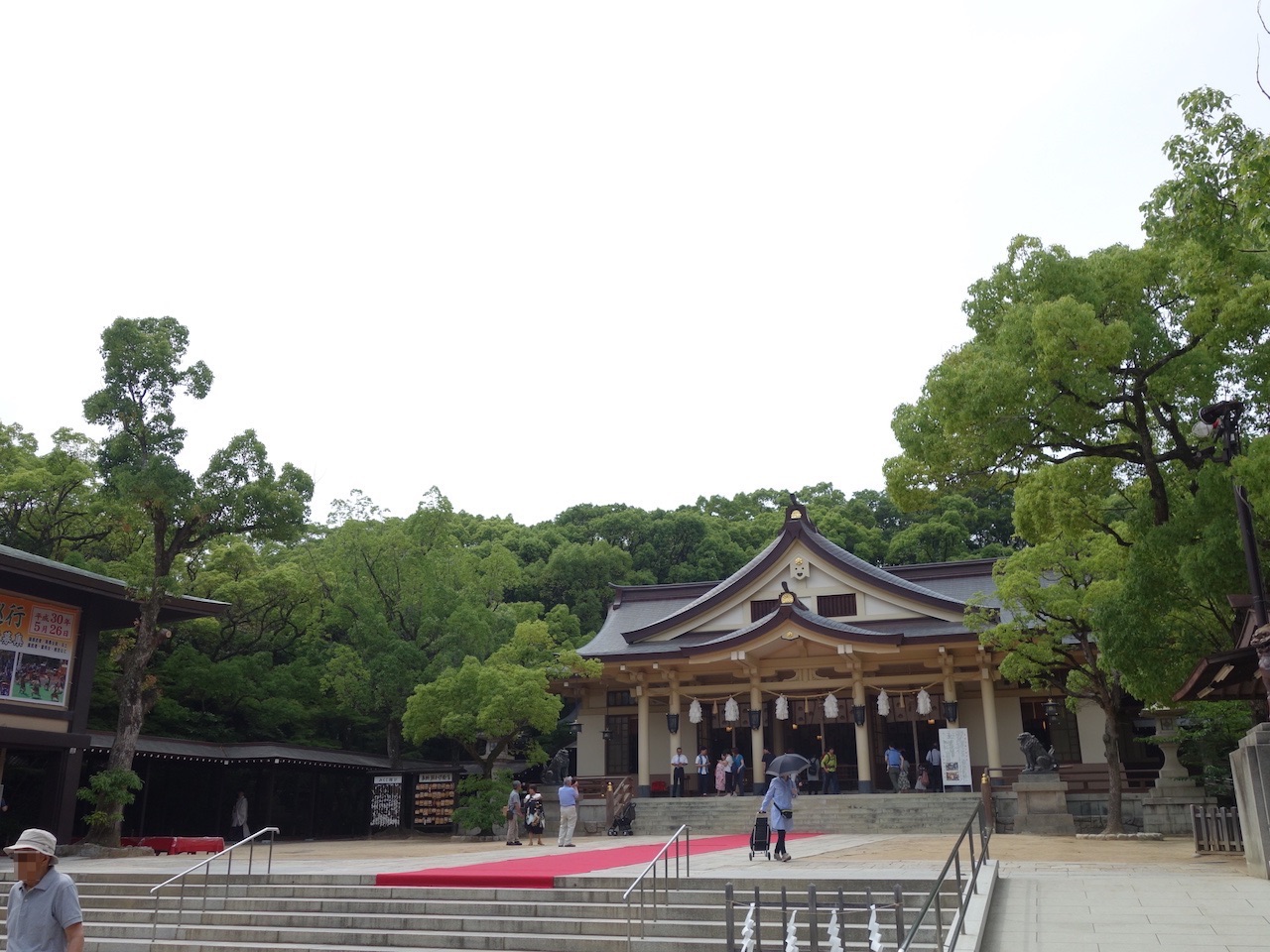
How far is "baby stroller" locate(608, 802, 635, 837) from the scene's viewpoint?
2359cm

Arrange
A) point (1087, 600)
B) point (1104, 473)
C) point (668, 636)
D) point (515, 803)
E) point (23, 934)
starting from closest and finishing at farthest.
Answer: point (23, 934), point (1104, 473), point (1087, 600), point (515, 803), point (668, 636)

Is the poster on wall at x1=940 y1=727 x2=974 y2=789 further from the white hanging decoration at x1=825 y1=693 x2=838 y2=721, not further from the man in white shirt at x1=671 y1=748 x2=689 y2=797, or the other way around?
the man in white shirt at x1=671 y1=748 x2=689 y2=797

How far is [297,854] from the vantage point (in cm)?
1877

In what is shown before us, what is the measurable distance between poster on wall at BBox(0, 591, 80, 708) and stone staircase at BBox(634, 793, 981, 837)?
12.9m

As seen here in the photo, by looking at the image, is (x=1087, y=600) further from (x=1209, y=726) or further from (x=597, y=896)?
(x=597, y=896)

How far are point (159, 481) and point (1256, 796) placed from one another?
1866 centimetres

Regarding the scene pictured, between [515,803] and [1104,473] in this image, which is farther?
[515,803]

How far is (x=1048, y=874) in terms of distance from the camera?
1221 centimetres

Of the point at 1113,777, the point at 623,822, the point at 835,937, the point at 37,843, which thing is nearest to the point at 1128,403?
the point at 835,937

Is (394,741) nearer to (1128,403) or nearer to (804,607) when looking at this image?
(804,607)

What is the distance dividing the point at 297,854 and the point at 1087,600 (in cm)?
1540

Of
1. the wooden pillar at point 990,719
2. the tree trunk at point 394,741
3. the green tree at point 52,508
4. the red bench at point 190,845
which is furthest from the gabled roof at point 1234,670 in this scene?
the green tree at point 52,508

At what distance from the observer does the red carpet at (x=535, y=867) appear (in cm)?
1165

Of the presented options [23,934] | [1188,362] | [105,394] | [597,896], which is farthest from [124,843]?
[1188,362]
